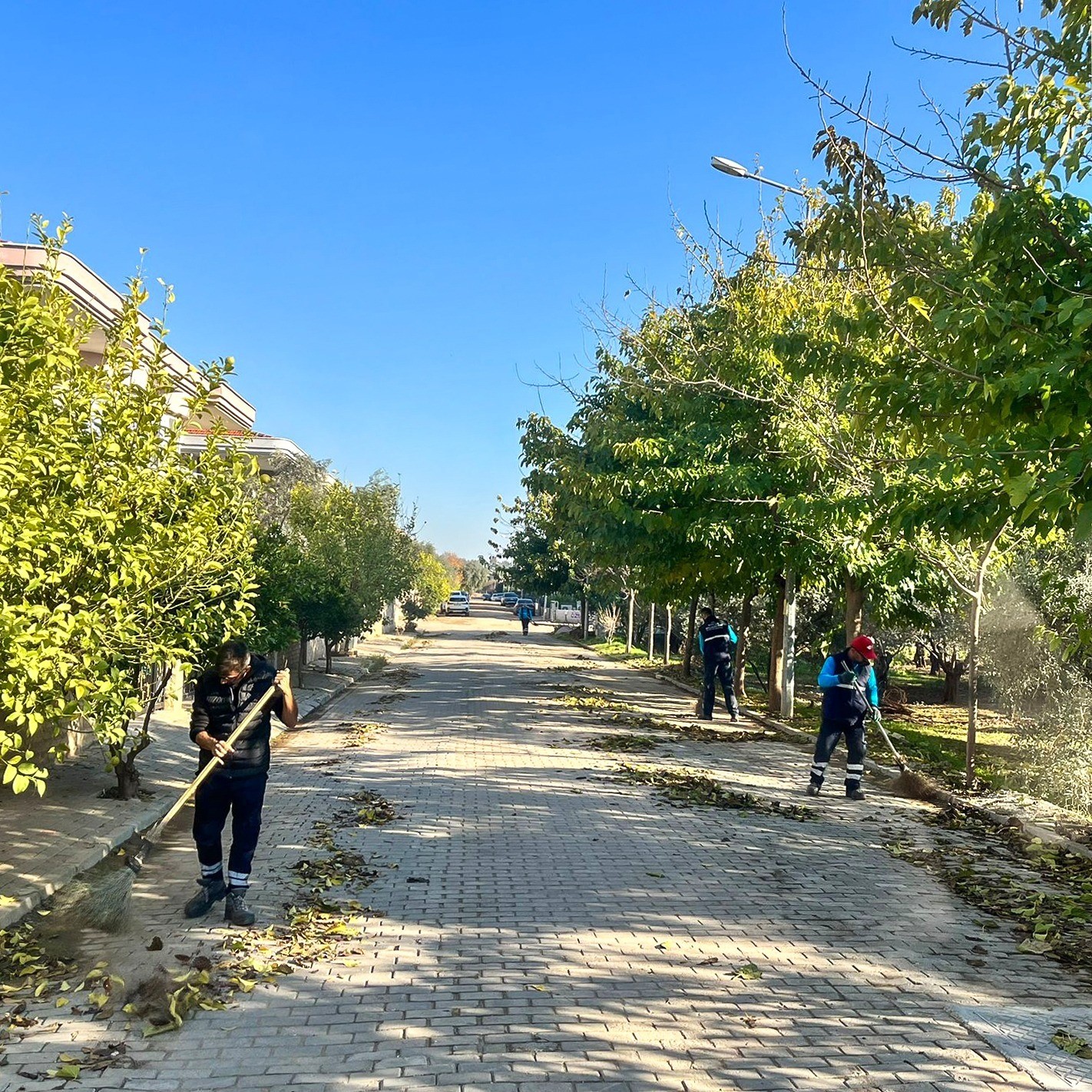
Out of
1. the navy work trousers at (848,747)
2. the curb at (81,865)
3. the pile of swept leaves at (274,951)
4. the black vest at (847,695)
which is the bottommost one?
the curb at (81,865)

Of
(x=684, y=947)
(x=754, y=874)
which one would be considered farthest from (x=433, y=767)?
(x=684, y=947)

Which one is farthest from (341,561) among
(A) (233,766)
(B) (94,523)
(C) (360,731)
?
(A) (233,766)

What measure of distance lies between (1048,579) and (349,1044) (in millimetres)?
7103

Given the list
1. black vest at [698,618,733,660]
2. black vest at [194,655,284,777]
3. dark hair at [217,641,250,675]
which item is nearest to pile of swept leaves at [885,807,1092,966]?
black vest at [194,655,284,777]

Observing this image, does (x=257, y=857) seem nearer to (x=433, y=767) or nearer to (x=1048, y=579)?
(x=433, y=767)

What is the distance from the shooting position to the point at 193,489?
26.0 feet

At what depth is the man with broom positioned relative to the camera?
6102mm

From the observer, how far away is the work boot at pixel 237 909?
5953 millimetres

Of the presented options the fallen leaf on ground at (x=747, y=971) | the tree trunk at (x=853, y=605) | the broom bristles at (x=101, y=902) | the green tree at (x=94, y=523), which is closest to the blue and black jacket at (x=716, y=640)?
the tree trunk at (x=853, y=605)

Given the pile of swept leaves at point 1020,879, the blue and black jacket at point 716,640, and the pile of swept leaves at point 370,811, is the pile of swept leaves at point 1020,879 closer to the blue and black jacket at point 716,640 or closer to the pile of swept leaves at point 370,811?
the pile of swept leaves at point 370,811

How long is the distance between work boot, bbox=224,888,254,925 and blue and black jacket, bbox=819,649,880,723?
261 inches

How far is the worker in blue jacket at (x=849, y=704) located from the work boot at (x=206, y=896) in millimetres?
6677

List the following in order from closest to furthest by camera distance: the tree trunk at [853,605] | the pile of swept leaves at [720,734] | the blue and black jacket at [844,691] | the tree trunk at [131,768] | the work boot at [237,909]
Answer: the work boot at [237,909]
the tree trunk at [131,768]
the blue and black jacket at [844,691]
the pile of swept leaves at [720,734]
the tree trunk at [853,605]

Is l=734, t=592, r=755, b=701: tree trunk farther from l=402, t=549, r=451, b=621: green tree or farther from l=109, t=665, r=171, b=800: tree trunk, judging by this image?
l=402, t=549, r=451, b=621: green tree
